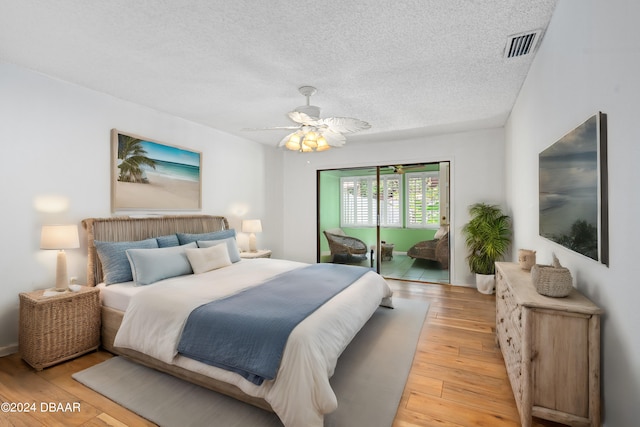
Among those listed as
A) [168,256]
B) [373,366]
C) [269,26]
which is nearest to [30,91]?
[168,256]

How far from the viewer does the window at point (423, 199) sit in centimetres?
562

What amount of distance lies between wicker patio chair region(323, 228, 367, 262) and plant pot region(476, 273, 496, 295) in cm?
219

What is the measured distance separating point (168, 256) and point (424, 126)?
3.99m

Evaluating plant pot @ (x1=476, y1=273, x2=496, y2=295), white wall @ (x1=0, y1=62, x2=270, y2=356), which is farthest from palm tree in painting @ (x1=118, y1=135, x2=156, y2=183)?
plant pot @ (x1=476, y1=273, x2=496, y2=295)

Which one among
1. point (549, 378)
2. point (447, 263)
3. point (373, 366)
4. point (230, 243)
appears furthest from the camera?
point (447, 263)

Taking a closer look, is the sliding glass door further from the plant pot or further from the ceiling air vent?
the ceiling air vent

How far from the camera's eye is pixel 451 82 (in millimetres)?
3084

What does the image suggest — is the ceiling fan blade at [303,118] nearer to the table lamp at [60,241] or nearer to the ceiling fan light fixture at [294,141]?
the ceiling fan light fixture at [294,141]

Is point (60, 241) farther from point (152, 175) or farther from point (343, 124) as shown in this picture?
point (343, 124)

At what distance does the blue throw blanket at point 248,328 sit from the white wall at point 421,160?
341cm

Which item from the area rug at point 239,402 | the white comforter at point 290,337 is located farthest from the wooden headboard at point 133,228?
the area rug at point 239,402

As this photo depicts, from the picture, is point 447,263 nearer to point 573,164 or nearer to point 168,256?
point 573,164

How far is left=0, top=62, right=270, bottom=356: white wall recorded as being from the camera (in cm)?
265

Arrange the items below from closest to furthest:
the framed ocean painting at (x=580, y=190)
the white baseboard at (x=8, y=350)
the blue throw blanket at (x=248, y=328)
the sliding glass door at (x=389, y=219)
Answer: the framed ocean painting at (x=580, y=190) → the blue throw blanket at (x=248, y=328) → the white baseboard at (x=8, y=350) → the sliding glass door at (x=389, y=219)
